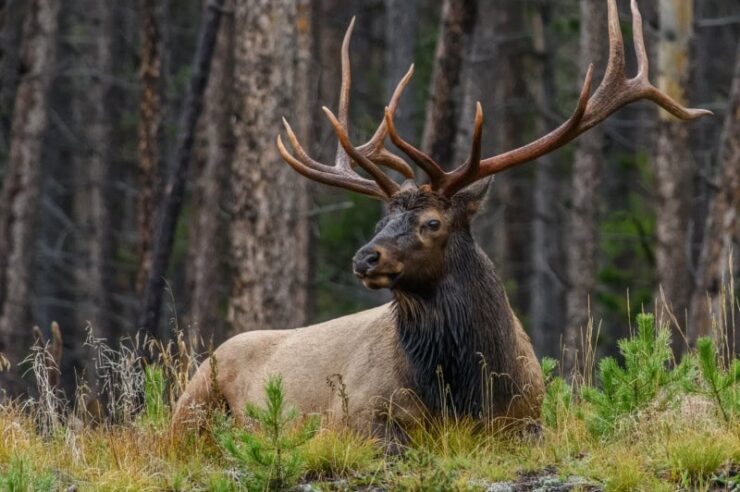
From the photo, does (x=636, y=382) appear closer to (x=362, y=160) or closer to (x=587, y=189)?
(x=362, y=160)

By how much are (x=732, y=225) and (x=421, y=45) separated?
1449 cm

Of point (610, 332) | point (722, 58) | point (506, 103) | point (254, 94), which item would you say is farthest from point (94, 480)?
point (722, 58)

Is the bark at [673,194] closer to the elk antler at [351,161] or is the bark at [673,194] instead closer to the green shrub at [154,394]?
the elk antler at [351,161]

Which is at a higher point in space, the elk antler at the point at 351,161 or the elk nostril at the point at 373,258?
the elk antler at the point at 351,161

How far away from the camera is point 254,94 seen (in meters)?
14.3

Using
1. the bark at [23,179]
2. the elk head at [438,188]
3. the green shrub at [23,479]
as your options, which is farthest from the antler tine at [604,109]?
the bark at [23,179]

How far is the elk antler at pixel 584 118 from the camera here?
8.47m

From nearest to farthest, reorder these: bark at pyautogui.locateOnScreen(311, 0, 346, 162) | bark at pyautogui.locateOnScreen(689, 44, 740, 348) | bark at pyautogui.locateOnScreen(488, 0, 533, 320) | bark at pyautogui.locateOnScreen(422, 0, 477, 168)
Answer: bark at pyautogui.locateOnScreen(689, 44, 740, 348)
bark at pyautogui.locateOnScreen(422, 0, 477, 168)
bark at pyautogui.locateOnScreen(311, 0, 346, 162)
bark at pyautogui.locateOnScreen(488, 0, 533, 320)

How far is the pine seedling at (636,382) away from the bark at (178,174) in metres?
8.82

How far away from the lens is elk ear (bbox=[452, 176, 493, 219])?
344 inches

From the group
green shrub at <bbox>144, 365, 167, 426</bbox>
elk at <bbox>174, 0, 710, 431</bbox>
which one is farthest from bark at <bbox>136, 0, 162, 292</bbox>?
green shrub at <bbox>144, 365, 167, 426</bbox>

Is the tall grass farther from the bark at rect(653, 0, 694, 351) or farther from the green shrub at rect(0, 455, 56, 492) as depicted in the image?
the bark at rect(653, 0, 694, 351)

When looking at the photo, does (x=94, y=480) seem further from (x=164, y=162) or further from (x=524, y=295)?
(x=524, y=295)

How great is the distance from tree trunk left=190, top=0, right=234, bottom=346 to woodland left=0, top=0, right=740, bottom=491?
0.05m
